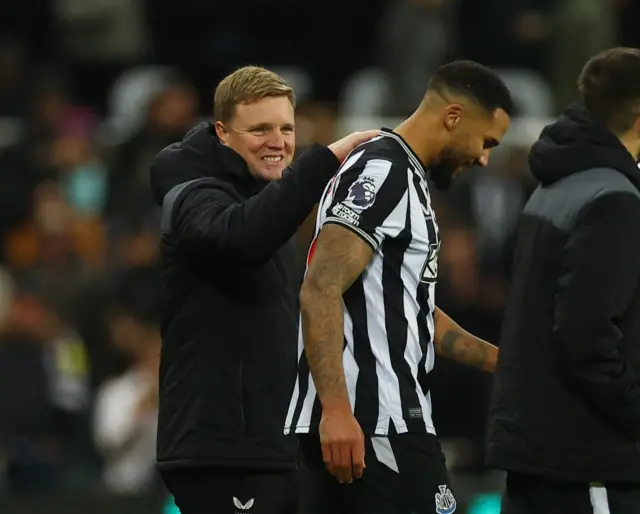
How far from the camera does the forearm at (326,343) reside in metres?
4.16

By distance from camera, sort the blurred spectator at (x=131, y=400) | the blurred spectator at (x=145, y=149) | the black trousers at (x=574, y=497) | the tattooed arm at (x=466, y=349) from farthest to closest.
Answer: the blurred spectator at (x=145, y=149)
the blurred spectator at (x=131, y=400)
the tattooed arm at (x=466, y=349)
the black trousers at (x=574, y=497)

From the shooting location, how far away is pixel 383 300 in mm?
4324

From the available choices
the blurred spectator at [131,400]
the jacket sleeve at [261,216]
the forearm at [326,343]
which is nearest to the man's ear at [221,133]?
the jacket sleeve at [261,216]

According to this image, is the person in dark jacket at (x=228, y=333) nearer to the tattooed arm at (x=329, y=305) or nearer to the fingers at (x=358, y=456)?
the tattooed arm at (x=329, y=305)

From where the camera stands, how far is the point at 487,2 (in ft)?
37.0

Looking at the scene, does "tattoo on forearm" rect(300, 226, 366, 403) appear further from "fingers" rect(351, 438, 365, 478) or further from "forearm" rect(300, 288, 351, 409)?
"fingers" rect(351, 438, 365, 478)

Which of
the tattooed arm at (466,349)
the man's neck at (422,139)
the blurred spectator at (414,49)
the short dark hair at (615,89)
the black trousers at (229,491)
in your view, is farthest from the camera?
the blurred spectator at (414,49)

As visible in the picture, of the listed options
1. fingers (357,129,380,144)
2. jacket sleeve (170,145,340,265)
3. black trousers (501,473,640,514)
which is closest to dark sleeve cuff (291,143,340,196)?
jacket sleeve (170,145,340,265)

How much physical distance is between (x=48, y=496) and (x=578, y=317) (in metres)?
3.86

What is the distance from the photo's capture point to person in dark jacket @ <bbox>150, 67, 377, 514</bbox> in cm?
454

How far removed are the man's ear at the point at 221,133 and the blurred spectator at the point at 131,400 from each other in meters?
3.05

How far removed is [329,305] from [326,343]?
3.9 inches

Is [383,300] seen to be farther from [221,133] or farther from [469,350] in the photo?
[221,133]

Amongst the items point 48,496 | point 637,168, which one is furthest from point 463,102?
point 48,496
